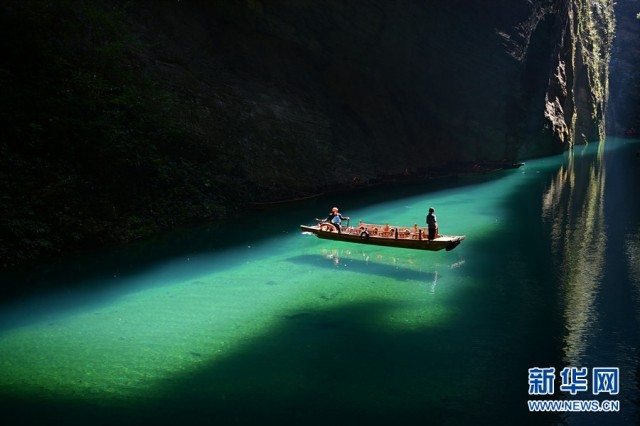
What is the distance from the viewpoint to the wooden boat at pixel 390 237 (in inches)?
878

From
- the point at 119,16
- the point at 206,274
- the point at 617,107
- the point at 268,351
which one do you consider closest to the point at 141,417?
the point at 268,351

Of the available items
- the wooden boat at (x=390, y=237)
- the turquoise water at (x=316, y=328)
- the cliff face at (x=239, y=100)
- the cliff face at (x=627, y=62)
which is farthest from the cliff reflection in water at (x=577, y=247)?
the cliff face at (x=627, y=62)

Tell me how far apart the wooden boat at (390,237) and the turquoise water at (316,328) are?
804 millimetres

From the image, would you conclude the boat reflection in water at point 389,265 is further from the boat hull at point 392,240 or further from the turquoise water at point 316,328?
the boat hull at point 392,240

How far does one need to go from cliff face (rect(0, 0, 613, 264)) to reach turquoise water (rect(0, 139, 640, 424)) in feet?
11.1

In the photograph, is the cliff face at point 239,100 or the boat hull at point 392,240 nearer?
the boat hull at point 392,240

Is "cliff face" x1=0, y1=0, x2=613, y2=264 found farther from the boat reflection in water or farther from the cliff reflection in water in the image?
the cliff reflection in water

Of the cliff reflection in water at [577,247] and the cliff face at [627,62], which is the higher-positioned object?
the cliff face at [627,62]

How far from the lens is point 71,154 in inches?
1022

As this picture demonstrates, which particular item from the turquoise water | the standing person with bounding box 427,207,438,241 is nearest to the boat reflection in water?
the turquoise water

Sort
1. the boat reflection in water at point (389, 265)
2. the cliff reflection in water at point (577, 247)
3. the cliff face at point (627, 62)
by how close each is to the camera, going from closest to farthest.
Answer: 1. the cliff reflection in water at point (577, 247)
2. the boat reflection in water at point (389, 265)
3. the cliff face at point (627, 62)

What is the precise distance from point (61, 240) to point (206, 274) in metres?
6.96

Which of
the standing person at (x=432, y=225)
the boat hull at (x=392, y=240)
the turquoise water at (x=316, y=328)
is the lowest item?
the turquoise water at (x=316, y=328)

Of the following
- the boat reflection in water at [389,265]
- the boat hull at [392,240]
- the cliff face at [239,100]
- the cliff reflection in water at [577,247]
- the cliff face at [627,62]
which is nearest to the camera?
the cliff reflection in water at [577,247]
